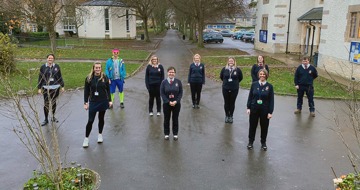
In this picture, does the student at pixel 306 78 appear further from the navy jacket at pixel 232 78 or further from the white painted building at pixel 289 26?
the white painted building at pixel 289 26

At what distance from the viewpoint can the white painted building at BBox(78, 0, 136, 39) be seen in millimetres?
43875

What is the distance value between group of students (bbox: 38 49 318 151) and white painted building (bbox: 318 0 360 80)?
24.7ft

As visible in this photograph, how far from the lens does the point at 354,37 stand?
15.6 meters

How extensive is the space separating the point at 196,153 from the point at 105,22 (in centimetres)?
4154

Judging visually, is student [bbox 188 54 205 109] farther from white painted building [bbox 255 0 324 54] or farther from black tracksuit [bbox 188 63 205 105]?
white painted building [bbox 255 0 324 54]

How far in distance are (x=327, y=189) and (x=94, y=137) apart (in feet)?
16.5

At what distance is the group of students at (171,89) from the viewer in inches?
261

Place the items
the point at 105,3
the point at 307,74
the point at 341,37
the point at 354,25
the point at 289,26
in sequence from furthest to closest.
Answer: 1. the point at 105,3
2. the point at 289,26
3. the point at 341,37
4. the point at 354,25
5. the point at 307,74

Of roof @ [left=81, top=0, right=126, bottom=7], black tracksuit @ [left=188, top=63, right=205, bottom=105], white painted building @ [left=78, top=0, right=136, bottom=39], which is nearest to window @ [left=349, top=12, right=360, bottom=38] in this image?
black tracksuit @ [left=188, top=63, right=205, bottom=105]

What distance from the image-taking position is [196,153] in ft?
21.9

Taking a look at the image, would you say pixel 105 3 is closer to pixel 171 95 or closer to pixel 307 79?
pixel 307 79

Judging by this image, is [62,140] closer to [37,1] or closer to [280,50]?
[37,1]

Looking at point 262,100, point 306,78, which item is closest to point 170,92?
point 262,100

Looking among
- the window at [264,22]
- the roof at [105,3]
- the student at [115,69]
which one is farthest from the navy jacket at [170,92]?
the roof at [105,3]
